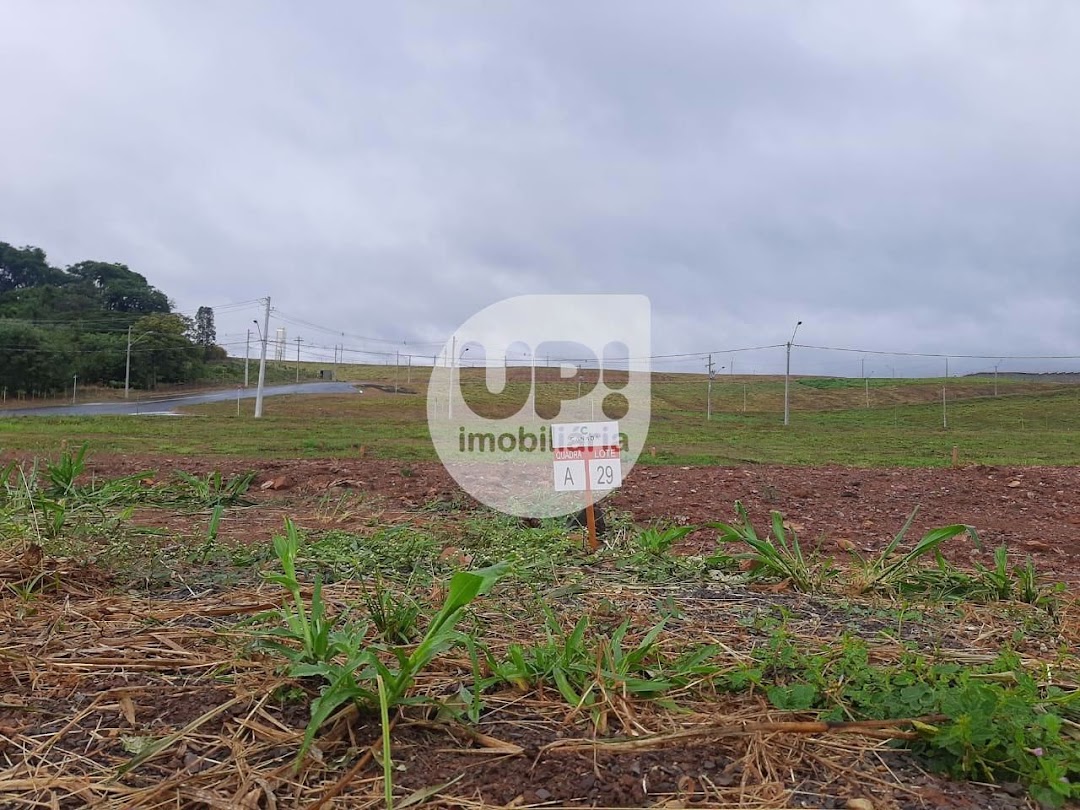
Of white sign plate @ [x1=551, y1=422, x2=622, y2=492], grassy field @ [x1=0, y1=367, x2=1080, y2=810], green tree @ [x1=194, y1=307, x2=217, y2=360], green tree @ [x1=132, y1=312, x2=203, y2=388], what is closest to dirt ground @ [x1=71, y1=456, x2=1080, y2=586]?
grassy field @ [x1=0, y1=367, x2=1080, y2=810]

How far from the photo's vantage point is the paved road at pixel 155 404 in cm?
2877

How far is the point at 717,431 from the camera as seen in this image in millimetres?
19969

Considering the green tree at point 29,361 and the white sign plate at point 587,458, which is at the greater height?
the green tree at point 29,361

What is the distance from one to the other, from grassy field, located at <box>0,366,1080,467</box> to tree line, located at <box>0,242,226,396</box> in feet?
47.5

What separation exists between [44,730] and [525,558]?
7.21 ft

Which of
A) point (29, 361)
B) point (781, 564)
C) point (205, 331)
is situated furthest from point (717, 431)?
point (205, 331)

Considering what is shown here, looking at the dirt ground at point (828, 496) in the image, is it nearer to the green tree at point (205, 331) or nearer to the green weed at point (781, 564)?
the green weed at point (781, 564)

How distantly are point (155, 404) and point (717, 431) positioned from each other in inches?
1155

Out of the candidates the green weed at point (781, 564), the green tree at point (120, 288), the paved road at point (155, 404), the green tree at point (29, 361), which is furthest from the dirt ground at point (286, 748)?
the green tree at point (120, 288)

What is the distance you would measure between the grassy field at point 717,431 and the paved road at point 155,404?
2.94m

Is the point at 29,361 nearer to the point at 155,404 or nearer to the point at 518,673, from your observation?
the point at 155,404

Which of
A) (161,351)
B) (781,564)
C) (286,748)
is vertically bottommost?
(286,748)

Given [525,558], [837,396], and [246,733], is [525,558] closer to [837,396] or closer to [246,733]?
[246,733]

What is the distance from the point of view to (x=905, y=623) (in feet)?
8.75
